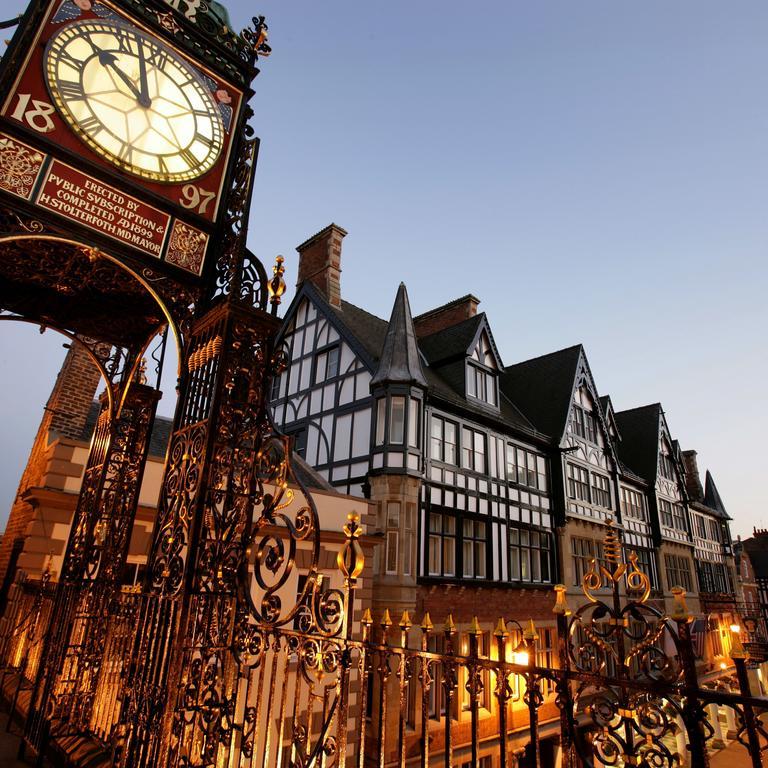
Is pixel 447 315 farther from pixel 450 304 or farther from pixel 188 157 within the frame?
pixel 188 157

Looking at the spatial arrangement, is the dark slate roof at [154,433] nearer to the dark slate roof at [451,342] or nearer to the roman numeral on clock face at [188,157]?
the roman numeral on clock face at [188,157]

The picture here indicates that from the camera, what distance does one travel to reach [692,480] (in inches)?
1457

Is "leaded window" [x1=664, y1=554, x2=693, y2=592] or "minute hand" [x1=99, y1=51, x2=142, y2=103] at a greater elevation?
"minute hand" [x1=99, y1=51, x2=142, y2=103]

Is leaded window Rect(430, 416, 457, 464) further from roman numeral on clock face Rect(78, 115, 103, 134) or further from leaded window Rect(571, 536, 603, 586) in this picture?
roman numeral on clock face Rect(78, 115, 103, 134)

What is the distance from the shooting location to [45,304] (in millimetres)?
5254

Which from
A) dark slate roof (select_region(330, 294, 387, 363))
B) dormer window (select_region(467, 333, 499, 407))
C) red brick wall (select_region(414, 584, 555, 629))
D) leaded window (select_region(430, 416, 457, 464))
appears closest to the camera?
red brick wall (select_region(414, 584, 555, 629))

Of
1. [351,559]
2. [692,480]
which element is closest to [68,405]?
[351,559]

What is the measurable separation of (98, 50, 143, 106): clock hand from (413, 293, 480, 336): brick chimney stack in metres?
19.0

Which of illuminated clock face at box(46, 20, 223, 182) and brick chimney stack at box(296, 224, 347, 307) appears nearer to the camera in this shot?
illuminated clock face at box(46, 20, 223, 182)

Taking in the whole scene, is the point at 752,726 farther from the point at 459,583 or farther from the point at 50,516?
the point at 459,583

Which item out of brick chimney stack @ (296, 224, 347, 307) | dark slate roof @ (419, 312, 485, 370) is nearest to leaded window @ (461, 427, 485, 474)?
dark slate roof @ (419, 312, 485, 370)

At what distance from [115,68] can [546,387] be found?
897 inches

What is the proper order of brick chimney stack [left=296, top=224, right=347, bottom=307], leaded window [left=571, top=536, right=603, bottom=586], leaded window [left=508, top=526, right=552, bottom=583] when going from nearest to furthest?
leaded window [left=508, top=526, right=552, bottom=583]
brick chimney stack [left=296, top=224, right=347, bottom=307]
leaded window [left=571, top=536, right=603, bottom=586]

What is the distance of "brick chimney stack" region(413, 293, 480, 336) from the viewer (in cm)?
2320
